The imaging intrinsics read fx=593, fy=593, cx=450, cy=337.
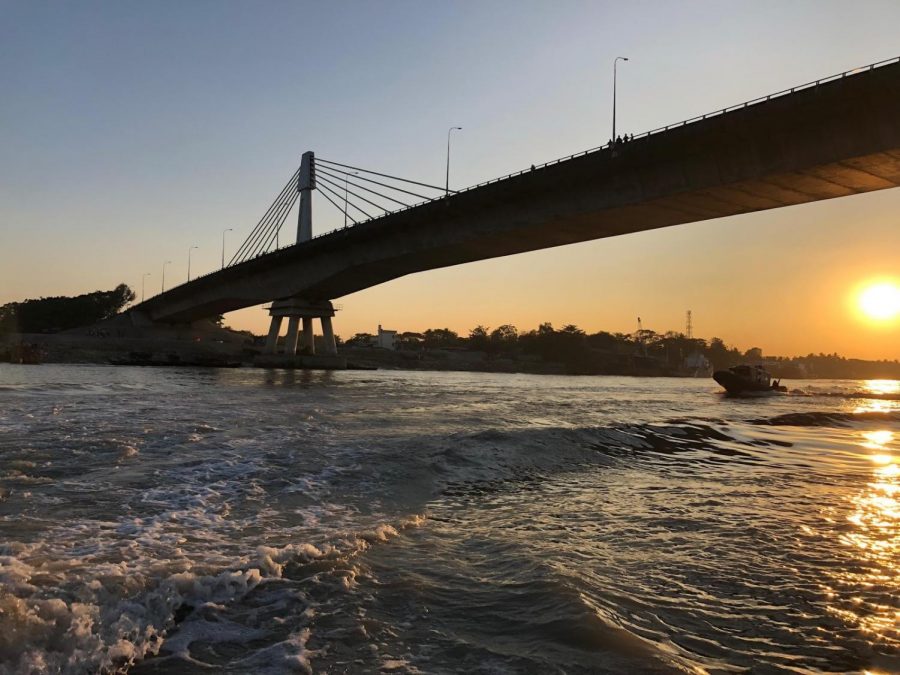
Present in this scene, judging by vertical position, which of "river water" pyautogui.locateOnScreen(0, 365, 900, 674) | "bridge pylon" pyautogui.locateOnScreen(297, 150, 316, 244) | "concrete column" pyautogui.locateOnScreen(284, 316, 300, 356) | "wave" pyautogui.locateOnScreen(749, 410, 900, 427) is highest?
"bridge pylon" pyautogui.locateOnScreen(297, 150, 316, 244)

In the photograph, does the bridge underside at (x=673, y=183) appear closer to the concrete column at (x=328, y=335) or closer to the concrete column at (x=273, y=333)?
the concrete column at (x=328, y=335)

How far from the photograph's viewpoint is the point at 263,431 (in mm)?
15727

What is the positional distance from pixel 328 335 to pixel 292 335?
15.5ft

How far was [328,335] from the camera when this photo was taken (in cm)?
7850

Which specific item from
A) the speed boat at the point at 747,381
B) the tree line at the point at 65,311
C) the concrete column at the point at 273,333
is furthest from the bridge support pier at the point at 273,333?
the tree line at the point at 65,311

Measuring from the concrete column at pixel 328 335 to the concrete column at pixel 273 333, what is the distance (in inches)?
239

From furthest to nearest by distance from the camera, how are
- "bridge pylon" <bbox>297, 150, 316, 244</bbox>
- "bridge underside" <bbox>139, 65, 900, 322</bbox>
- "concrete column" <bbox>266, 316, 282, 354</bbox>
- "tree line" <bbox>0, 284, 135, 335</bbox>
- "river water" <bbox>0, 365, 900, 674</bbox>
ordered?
"tree line" <bbox>0, 284, 135, 335</bbox> → "concrete column" <bbox>266, 316, 282, 354</bbox> → "bridge pylon" <bbox>297, 150, 316, 244</bbox> → "bridge underside" <bbox>139, 65, 900, 322</bbox> → "river water" <bbox>0, 365, 900, 674</bbox>

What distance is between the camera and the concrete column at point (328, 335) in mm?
77375

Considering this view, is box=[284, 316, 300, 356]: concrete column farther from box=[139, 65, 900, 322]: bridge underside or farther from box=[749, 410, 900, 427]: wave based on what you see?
box=[749, 410, 900, 427]: wave

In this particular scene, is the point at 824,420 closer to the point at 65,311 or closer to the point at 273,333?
the point at 273,333

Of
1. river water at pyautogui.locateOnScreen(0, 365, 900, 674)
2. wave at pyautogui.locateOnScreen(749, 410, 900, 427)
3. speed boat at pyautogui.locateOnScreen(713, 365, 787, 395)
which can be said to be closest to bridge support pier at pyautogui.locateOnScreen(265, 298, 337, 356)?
speed boat at pyautogui.locateOnScreen(713, 365, 787, 395)

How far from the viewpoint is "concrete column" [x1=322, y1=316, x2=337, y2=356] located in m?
77.4

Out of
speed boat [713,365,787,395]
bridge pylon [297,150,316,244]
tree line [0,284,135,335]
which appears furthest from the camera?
tree line [0,284,135,335]

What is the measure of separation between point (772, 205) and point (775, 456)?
74.1ft
